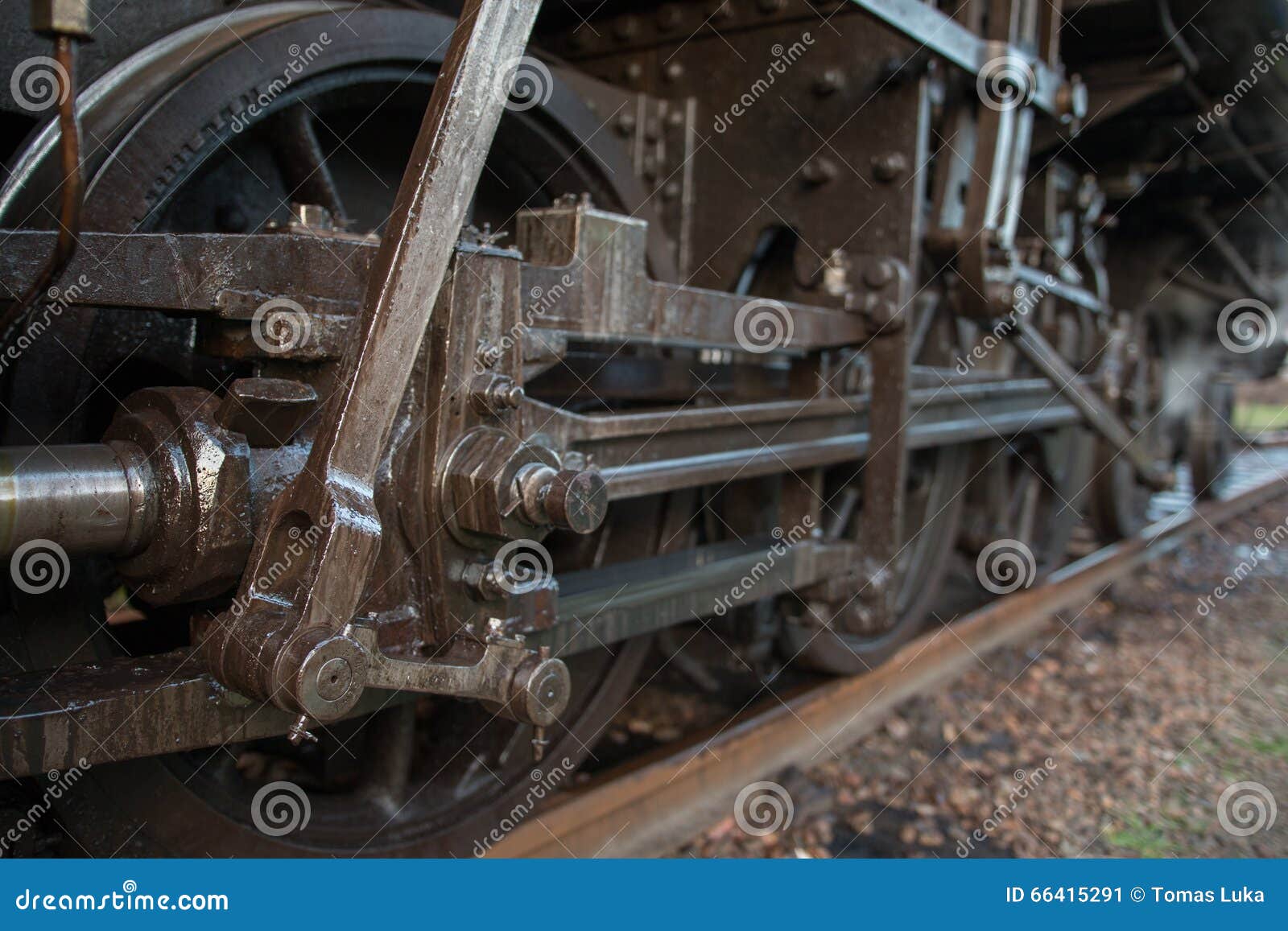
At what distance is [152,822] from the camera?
1.88 metres

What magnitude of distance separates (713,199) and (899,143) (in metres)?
0.58

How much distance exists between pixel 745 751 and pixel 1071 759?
106cm

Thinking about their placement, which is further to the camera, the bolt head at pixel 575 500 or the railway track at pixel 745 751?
the railway track at pixel 745 751

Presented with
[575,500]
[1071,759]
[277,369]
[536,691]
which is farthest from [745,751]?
[277,369]

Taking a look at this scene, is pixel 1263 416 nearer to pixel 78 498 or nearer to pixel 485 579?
pixel 485 579

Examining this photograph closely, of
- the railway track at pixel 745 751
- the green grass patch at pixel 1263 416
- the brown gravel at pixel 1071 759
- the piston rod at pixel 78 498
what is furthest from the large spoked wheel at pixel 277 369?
the green grass patch at pixel 1263 416

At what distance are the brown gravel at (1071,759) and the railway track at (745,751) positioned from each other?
0.22 ft

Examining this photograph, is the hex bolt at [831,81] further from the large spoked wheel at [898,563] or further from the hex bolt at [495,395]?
the hex bolt at [495,395]

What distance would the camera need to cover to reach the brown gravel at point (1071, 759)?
279cm

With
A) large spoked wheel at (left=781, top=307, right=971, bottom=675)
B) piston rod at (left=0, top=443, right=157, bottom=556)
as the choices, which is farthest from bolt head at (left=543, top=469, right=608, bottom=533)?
large spoked wheel at (left=781, top=307, right=971, bottom=675)

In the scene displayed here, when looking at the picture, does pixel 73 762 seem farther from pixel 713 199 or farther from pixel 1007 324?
pixel 1007 324

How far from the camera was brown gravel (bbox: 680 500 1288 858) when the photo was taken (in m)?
2.79

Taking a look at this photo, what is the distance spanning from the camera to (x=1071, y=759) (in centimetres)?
330

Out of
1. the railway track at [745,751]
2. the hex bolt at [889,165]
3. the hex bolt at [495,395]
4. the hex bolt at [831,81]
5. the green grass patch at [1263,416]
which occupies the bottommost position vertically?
the railway track at [745,751]
